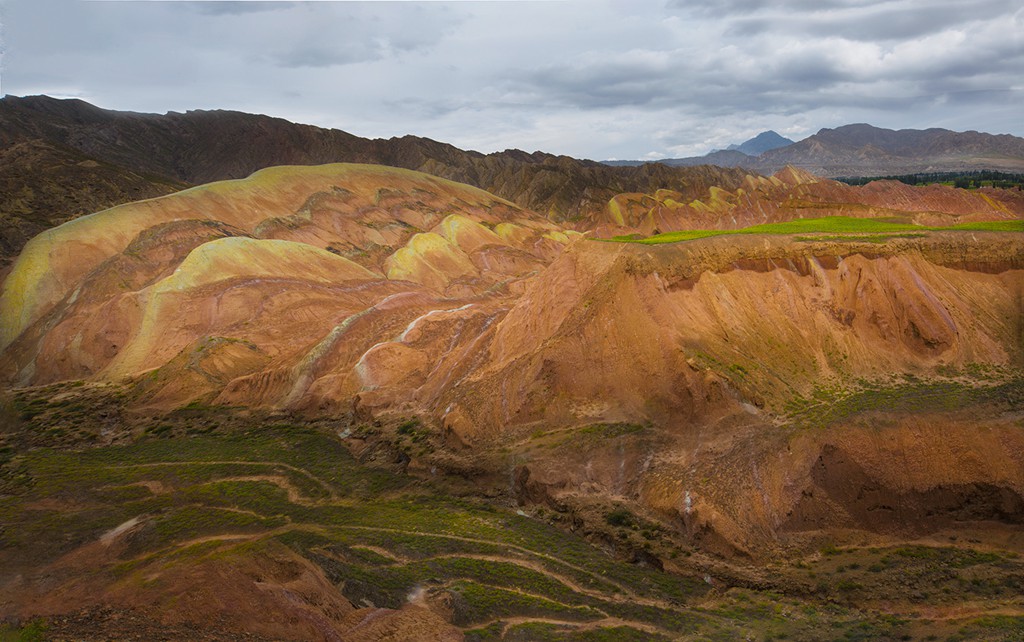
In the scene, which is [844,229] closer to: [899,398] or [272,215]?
[899,398]

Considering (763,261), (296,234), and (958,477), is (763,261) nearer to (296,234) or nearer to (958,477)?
(958,477)

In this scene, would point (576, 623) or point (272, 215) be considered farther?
point (272, 215)

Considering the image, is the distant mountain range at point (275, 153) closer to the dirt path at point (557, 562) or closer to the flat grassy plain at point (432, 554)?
the flat grassy plain at point (432, 554)

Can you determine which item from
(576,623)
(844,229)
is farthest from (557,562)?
(844,229)

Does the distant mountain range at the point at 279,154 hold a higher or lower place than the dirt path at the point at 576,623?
higher

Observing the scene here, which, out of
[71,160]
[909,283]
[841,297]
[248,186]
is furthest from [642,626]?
[71,160]

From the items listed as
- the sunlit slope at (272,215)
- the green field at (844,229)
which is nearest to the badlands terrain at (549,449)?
the green field at (844,229)
